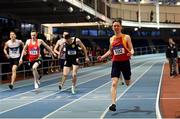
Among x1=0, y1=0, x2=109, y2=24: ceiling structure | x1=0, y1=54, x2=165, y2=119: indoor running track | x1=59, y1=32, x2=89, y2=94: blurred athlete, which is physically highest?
x1=0, y1=0, x2=109, y2=24: ceiling structure

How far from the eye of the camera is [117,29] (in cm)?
1104

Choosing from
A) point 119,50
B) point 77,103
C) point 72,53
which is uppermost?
point 119,50

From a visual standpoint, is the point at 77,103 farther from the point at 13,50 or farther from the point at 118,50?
the point at 13,50

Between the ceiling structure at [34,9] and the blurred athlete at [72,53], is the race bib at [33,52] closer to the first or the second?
the blurred athlete at [72,53]

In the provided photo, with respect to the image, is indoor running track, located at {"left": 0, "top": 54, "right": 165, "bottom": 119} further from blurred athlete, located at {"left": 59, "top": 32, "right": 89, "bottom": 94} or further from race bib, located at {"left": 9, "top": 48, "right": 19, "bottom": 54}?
race bib, located at {"left": 9, "top": 48, "right": 19, "bottom": 54}

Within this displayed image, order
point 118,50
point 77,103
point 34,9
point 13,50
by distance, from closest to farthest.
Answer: point 118,50
point 77,103
point 13,50
point 34,9

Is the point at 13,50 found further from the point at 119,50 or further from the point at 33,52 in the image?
the point at 119,50

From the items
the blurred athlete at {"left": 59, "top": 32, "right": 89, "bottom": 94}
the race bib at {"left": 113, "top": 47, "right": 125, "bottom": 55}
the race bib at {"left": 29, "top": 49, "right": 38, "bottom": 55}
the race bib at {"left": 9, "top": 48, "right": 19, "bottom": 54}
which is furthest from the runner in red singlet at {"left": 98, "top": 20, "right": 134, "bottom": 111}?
the race bib at {"left": 9, "top": 48, "right": 19, "bottom": 54}

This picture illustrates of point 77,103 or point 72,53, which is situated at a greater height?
point 72,53

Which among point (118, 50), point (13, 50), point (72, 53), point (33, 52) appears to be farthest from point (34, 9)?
point (118, 50)

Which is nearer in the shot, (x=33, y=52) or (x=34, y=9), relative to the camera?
(x=33, y=52)

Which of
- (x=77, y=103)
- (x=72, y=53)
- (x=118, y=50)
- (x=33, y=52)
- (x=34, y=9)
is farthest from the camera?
(x=34, y=9)

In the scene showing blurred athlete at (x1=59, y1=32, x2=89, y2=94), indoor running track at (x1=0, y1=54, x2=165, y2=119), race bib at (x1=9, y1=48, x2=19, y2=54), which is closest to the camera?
indoor running track at (x1=0, y1=54, x2=165, y2=119)

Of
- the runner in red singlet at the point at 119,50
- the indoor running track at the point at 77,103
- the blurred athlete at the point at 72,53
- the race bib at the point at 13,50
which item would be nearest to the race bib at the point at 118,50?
the runner in red singlet at the point at 119,50
